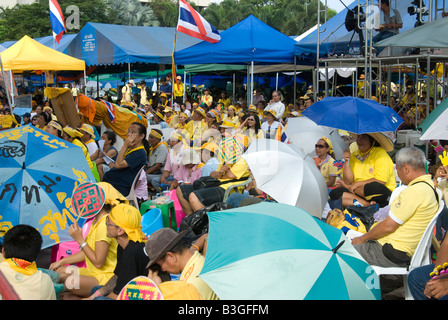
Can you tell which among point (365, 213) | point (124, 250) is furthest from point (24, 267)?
point (365, 213)

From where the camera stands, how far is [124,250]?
149 inches

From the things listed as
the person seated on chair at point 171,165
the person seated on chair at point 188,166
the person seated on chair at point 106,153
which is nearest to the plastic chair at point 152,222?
the person seated on chair at point 188,166

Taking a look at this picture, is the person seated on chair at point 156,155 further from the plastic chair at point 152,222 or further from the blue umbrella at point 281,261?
the blue umbrella at point 281,261

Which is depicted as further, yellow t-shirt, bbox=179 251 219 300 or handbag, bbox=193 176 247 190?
handbag, bbox=193 176 247 190

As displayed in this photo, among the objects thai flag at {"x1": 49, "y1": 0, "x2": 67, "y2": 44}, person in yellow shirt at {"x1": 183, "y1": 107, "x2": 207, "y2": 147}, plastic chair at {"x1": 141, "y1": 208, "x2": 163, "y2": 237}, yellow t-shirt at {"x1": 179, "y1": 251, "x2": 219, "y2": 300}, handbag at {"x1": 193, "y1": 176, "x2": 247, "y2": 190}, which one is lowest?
plastic chair at {"x1": 141, "y1": 208, "x2": 163, "y2": 237}

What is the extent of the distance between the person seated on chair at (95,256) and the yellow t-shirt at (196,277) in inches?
39.8

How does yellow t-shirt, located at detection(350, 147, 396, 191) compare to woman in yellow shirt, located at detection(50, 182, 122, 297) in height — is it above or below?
above

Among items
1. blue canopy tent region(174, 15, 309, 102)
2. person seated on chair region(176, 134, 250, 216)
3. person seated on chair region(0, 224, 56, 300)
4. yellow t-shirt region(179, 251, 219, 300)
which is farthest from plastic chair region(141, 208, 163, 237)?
blue canopy tent region(174, 15, 309, 102)

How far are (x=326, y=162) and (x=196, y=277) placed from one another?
3.73 meters

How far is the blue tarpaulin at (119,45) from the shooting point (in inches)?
660

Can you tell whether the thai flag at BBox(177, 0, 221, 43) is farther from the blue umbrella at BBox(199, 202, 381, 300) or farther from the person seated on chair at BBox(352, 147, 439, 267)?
the blue umbrella at BBox(199, 202, 381, 300)

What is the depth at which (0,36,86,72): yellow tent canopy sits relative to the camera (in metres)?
14.5

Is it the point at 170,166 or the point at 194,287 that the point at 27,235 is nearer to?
the point at 194,287
